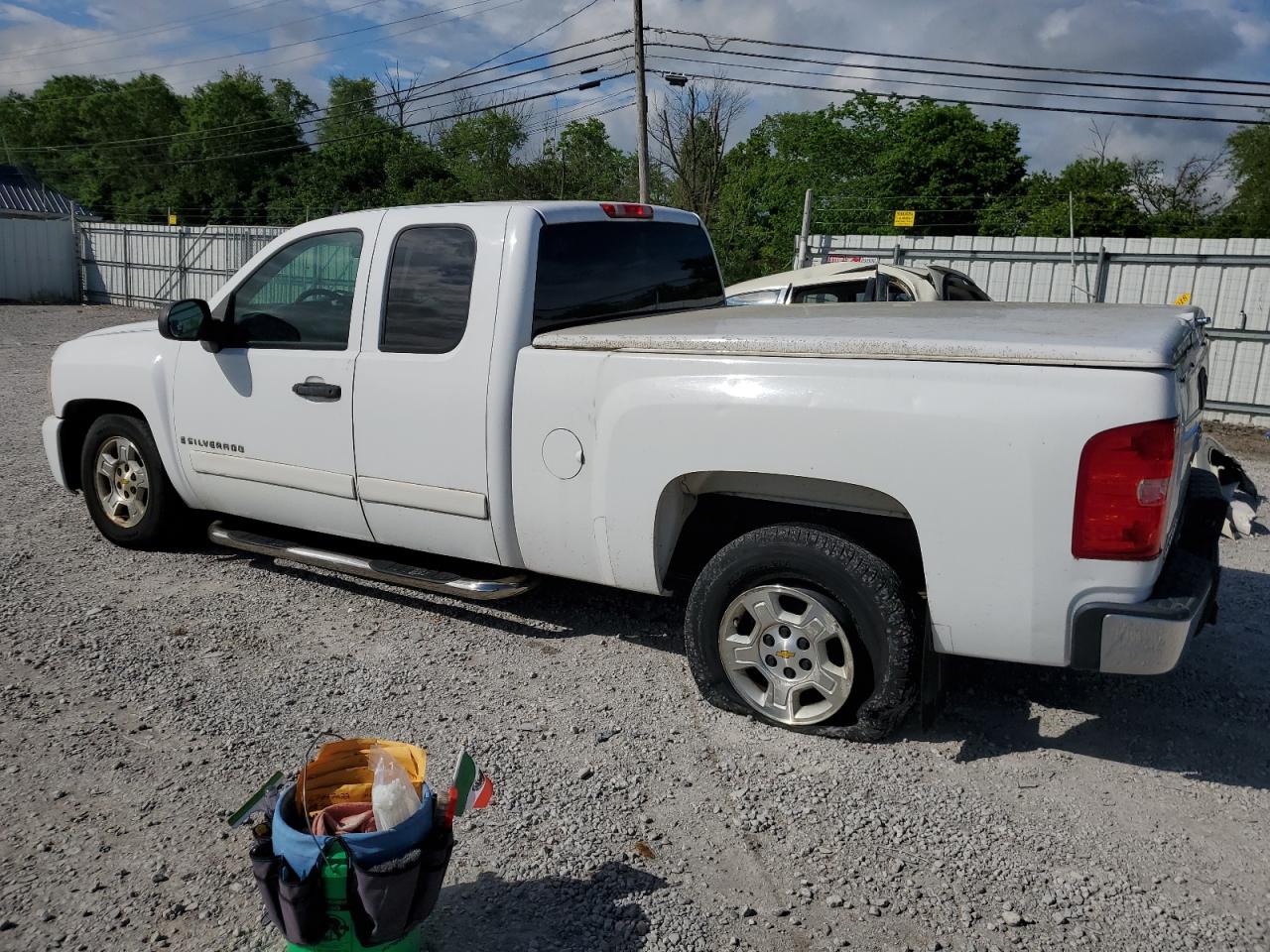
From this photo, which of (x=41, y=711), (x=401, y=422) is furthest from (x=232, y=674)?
(x=401, y=422)

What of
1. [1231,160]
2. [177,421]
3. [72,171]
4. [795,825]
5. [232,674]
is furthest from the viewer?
[72,171]

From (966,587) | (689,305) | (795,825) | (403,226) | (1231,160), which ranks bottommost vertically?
(795,825)

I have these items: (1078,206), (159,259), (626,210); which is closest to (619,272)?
(626,210)

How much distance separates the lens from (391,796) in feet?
8.17

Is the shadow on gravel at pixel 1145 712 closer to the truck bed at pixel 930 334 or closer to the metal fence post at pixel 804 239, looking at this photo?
the truck bed at pixel 930 334

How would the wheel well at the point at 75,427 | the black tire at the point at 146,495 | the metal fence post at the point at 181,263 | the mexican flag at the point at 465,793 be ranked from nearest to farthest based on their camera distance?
the mexican flag at the point at 465,793
the black tire at the point at 146,495
the wheel well at the point at 75,427
the metal fence post at the point at 181,263

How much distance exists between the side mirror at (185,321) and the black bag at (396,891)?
3.63 m

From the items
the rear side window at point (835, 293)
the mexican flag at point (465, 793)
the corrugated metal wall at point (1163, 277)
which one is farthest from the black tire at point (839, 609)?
the corrugated metal wall at point (1163, 277)

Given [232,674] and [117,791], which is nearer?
[117,791]

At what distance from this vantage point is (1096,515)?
3213mm

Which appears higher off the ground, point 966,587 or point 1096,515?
point 1096,515

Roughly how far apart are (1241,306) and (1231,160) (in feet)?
89.4

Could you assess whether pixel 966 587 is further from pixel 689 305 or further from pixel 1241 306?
pixel 1241 306

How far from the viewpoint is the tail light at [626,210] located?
5.09 m
